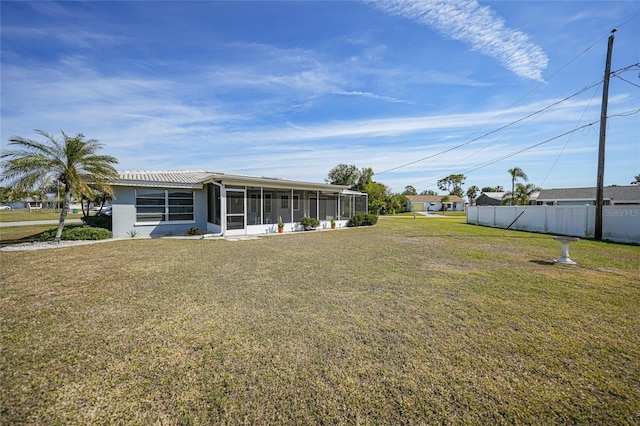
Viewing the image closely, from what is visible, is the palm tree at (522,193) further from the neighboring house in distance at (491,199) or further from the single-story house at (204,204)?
the single-story house at (204,204)

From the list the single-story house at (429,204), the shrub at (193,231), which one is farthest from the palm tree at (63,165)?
the single-story house at (429,204)

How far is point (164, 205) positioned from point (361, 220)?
44.8 feet

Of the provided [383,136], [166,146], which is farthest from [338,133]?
[166,146]

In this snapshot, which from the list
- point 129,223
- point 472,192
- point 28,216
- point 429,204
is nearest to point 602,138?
point 129,223

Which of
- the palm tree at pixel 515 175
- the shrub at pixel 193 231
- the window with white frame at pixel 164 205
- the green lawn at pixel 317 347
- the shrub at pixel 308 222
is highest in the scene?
the palm tree at pixel 515 175

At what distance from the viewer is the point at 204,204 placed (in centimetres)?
1518

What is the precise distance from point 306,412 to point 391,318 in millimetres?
2241

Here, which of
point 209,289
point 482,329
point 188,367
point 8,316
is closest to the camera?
point 188,367

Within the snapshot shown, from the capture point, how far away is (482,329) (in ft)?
12.2

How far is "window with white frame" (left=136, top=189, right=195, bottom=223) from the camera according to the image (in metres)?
13.3

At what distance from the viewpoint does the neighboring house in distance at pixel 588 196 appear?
89.5 ft

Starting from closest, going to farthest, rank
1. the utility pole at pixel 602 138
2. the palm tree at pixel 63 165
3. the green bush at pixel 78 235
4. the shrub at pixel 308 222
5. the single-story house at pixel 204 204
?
the palm tree at pixel 63 165 → the green bush at pixel 78 235 → the utility pole at pixel 602 138 → the single-story house at pixel 204 204 → the shrub at pixel 308 222

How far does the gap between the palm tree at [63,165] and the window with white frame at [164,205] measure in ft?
5.74

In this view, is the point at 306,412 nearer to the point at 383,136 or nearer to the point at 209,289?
the point at 209,289
